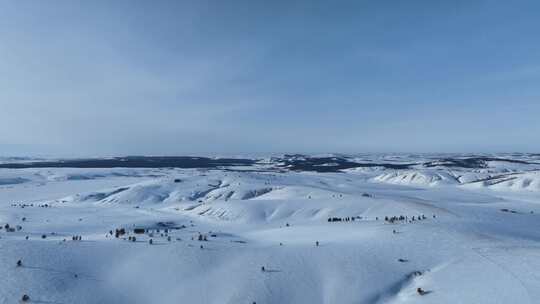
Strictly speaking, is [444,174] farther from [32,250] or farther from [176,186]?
[32,250]

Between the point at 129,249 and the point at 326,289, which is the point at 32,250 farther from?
the point at 326,289

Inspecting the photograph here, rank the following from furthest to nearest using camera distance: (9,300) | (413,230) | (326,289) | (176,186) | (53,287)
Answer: (176,186), (413,230), (326,289), (53,287), (9,300)

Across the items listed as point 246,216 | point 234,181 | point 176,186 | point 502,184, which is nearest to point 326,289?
point 246,216

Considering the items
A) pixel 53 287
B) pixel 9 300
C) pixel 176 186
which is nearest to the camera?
pixel 9 300

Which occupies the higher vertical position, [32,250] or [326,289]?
[32,250]

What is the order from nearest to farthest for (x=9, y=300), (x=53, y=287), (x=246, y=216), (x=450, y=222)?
(x=9, y=300) → (x=53, y=287) → (x=450, y=222) → (x=246, y=216)

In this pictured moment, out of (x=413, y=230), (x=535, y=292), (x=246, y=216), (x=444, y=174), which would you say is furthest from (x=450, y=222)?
(x=444, y=174)

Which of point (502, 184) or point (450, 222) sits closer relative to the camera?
point (450, 222)

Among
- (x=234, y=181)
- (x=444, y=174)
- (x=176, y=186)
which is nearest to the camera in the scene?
(x=176, y=186)

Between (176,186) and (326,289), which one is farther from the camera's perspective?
(176,186)
